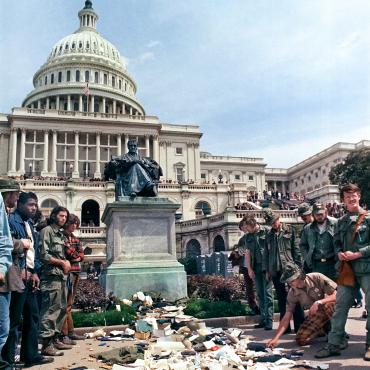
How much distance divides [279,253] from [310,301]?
1475mm

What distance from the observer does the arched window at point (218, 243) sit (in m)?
35.9

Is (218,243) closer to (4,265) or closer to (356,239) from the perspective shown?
(356,239)

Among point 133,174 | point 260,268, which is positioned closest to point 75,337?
point 260,268

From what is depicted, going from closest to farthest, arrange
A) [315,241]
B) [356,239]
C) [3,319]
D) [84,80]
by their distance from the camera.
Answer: [3,319] → [356,239] → [315,241] → [84,80]

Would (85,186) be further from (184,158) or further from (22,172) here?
(184,158)

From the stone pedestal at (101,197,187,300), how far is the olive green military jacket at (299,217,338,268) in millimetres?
3976

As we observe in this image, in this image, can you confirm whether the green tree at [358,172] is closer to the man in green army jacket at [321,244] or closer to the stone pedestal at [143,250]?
the stone pedestal at [143,250]

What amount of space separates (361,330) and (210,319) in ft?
9.95

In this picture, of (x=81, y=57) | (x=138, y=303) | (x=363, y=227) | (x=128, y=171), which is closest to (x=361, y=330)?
(x=363, y=227)

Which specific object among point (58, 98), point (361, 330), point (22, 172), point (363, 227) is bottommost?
point (361, 330)

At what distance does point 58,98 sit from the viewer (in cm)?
8950

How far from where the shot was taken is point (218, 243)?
1442 inches

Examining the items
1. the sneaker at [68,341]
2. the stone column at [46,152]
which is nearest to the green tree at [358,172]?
the sneaker at [68,341]

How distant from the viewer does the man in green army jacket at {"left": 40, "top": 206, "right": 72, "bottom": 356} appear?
21.8ft
